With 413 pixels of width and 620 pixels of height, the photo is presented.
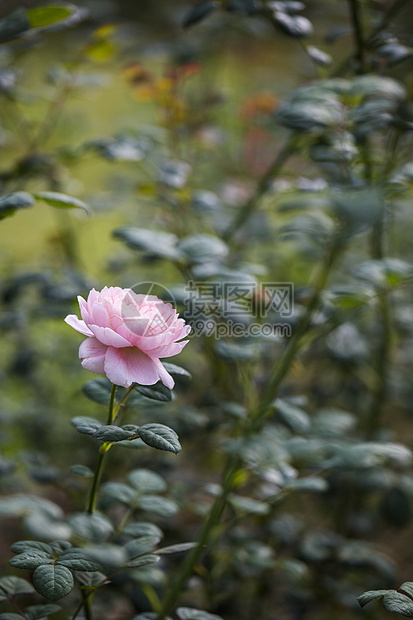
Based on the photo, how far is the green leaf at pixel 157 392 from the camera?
2.07 feet

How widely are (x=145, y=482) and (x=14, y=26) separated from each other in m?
0.69

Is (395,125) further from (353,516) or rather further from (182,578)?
(353,516)

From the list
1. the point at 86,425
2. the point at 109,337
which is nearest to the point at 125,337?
the point at 109,337

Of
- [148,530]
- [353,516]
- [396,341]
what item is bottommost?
[353,516]

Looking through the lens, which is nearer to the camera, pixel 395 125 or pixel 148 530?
pixel 148 530

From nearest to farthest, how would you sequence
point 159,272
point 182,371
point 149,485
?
point 182,371 < point 149,485 < point 159,272

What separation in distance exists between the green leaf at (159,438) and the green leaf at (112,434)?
0.04 ft

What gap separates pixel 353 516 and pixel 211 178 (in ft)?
8.81

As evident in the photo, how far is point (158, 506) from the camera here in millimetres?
803

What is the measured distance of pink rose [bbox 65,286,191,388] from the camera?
22.1 inches

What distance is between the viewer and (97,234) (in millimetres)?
3873

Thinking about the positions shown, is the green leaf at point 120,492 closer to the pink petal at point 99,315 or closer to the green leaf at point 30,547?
the green leaf at point 30,547

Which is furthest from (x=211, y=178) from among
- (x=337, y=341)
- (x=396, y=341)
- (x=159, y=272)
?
(x=337, y=341)

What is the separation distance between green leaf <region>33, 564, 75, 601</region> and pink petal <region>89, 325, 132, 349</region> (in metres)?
0.25
